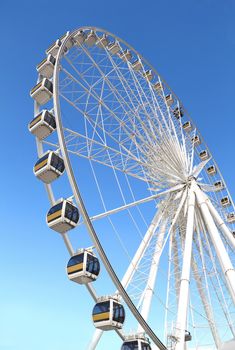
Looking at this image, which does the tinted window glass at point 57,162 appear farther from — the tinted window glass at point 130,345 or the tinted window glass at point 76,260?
the tinted window glass at point 130,345

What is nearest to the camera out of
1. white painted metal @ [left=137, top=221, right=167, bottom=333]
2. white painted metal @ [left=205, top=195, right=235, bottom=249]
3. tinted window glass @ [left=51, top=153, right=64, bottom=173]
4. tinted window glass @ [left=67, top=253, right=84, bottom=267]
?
tinted window glass @ [left=67, top=253, right=84, bottom=267]

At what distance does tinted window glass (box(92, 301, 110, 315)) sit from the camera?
1066cm

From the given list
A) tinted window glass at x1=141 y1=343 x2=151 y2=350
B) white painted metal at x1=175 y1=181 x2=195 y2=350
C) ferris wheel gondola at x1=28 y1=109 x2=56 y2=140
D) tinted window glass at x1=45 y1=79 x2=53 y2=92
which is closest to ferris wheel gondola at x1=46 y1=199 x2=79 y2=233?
ferris wheel gondola at x1=28 y1=109 x2=56 y2=140

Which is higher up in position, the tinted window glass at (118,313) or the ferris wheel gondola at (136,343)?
the tinted window glass at (118,313)

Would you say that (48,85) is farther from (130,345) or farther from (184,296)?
(130,345)

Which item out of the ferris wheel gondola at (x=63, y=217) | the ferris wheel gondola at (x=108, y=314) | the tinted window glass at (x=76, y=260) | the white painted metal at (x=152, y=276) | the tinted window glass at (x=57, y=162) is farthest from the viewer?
the white painted metal at (x=152, y=276)

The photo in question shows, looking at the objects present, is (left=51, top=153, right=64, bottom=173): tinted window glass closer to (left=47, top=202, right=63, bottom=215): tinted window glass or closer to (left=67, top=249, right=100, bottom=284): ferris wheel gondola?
(left=47, top=202, right=63, bottom=215): tinted window glass

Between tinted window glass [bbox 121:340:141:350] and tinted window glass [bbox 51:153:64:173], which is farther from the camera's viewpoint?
tinted window glass [bbox 51:153:64:173]

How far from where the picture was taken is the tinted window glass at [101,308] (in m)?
10.7

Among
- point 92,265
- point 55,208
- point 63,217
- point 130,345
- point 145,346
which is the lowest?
point 145,346

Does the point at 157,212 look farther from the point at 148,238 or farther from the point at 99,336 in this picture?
the point at 99,336

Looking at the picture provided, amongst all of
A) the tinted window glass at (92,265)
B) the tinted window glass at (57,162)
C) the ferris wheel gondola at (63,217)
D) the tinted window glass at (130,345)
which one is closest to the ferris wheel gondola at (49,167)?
the tinted window glass at (57,162)

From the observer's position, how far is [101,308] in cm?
1080

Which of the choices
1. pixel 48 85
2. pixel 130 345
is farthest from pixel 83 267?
pixel 48 85
